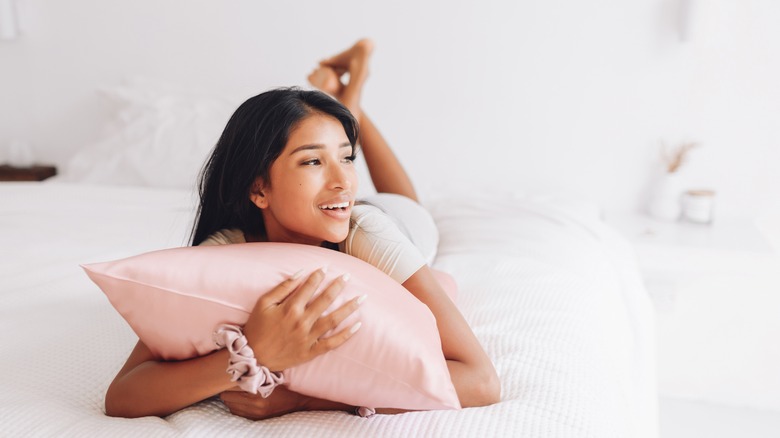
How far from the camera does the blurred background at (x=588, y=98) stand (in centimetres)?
203

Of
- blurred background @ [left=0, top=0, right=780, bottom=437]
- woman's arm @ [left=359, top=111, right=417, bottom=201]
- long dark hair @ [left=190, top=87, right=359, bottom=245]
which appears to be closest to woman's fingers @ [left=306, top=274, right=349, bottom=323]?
long dark hair @ [left=190, top=87, right=359, bottom=245]

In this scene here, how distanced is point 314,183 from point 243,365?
306mm

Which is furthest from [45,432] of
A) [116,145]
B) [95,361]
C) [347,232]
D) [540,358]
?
[116,145]

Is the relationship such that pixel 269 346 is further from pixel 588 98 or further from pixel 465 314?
pixel 588 98

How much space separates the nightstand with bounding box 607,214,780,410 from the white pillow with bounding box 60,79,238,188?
56.1 inches

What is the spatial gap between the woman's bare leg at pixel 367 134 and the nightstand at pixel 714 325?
728 millimetres

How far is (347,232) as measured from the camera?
1.01m

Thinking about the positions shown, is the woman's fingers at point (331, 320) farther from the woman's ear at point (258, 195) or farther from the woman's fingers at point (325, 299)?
the woman's ear at point (258, 195)

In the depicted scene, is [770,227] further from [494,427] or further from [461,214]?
[494,427]

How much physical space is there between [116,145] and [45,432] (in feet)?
5.55

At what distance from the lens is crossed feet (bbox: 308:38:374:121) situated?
189 centimetres

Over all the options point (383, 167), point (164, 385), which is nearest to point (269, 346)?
point (164, 385)

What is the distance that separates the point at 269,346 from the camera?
782mm

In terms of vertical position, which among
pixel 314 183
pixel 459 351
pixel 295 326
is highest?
pixel 314 183
